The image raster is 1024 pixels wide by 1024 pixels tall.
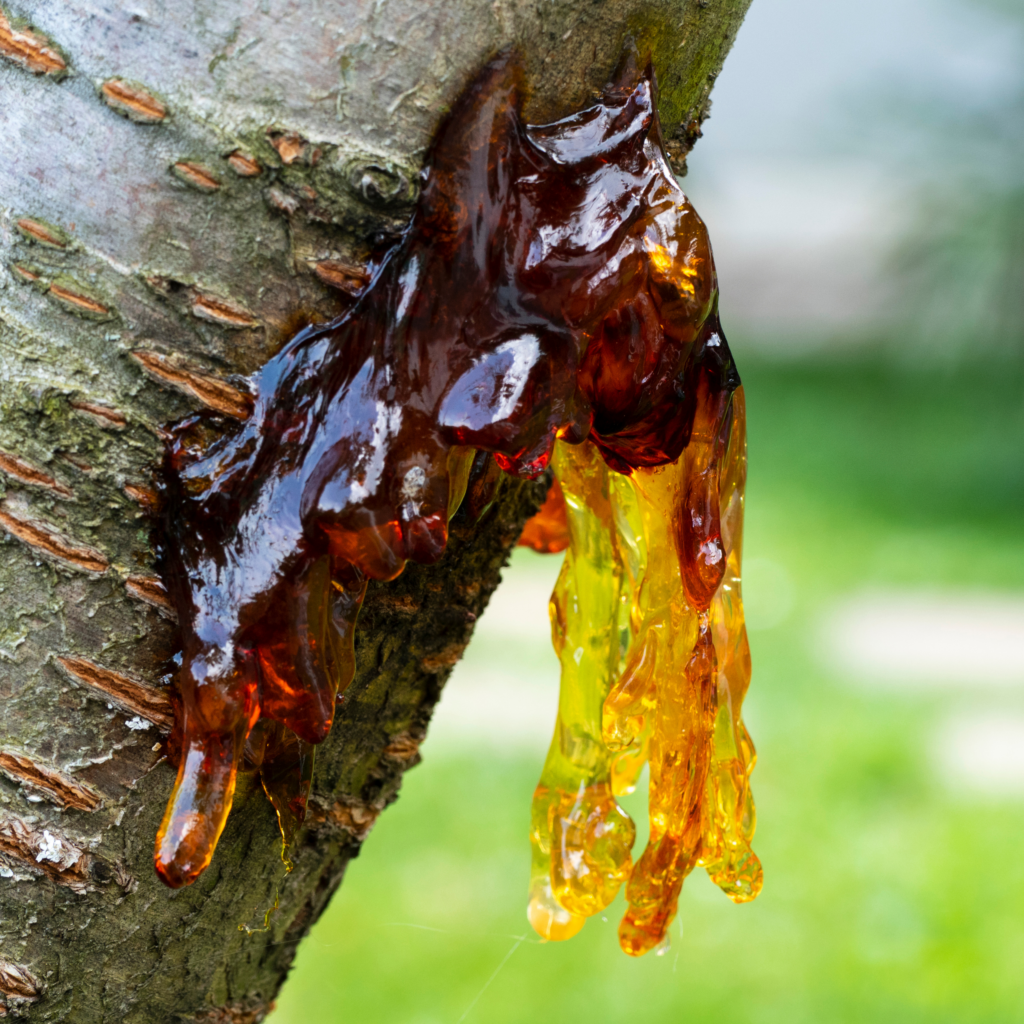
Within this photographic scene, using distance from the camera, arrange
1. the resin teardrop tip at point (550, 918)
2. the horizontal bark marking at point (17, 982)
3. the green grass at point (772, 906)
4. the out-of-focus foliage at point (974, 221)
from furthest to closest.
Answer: the out-of-focus foliage at point (974, 221)
the green grass at point (772, 906)
the resin teardrop tip at point (550, 918)
the horizontal bark marking at point (17, 982)

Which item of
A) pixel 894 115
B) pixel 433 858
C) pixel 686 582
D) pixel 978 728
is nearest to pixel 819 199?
pixel 894 115

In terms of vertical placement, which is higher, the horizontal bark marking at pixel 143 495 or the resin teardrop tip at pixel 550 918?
the horizontal bark marking at pixel 143 495

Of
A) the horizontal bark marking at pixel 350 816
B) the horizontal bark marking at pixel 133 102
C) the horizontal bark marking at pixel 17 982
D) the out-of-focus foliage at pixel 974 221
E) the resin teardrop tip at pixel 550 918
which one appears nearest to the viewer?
the horizontal bark marking at pixel 133 102

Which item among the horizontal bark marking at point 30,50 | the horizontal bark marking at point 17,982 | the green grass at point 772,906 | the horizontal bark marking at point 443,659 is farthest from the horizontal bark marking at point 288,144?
the green grass at point 772,906

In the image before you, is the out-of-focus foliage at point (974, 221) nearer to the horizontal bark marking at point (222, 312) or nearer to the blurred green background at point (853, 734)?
the blurred green background at point (853, 734)

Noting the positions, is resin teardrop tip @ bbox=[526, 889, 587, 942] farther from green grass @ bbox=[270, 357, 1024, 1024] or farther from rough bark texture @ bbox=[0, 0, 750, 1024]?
green grass @ bbox=[270, 357, 1024, 1024]

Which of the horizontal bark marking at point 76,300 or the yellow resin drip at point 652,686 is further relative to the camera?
the yellow resin drip at point 652,686

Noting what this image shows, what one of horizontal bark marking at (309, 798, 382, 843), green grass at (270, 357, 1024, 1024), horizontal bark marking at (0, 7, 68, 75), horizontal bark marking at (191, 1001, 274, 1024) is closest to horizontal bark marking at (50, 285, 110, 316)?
horizontal bark marking at (0, 7, 68, 75)
